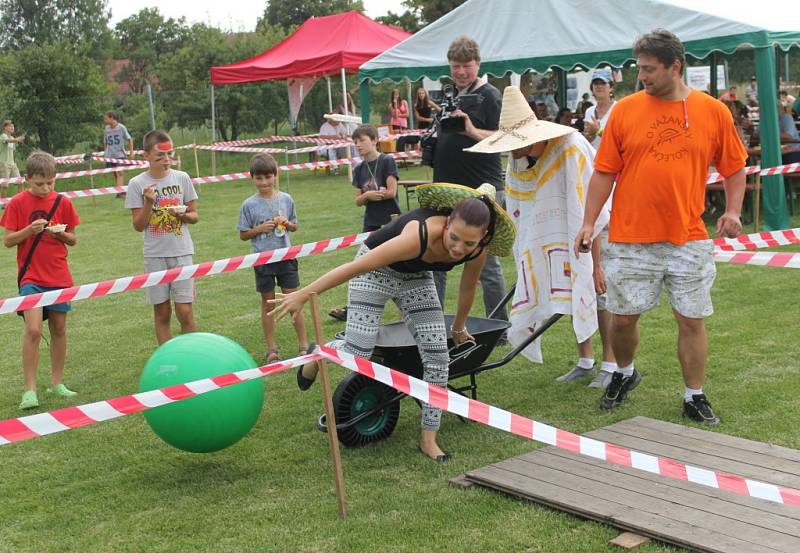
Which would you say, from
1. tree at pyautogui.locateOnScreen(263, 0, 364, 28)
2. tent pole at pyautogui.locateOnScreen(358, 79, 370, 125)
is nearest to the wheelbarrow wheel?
tent pole at pyautogui.locateOnScreen(358, 79, 370, 125)

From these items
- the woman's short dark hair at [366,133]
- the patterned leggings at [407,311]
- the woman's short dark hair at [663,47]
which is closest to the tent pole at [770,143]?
the woman's short dark hair at [366,133]

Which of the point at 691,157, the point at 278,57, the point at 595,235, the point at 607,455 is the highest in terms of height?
the point at 278,57

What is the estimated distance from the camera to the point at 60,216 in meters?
6.44

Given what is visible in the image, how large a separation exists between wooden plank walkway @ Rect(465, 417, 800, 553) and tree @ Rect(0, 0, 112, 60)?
178 ft

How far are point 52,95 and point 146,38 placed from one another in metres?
39.6

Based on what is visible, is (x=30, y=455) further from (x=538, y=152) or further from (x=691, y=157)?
(x=691, y=157)

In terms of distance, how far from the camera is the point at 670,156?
5000 millimetres

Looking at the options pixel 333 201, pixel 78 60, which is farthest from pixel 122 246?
pixel 78 60

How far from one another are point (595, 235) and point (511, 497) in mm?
1861

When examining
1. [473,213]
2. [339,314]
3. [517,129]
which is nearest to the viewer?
[473,213]

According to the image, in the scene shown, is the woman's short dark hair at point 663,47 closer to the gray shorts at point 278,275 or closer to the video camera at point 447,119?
the video camera at point 447,119

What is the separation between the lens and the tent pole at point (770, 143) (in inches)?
448

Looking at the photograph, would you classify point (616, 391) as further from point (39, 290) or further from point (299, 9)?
point (299, 9)

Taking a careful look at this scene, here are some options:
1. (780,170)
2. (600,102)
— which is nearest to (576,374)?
(600,102)
